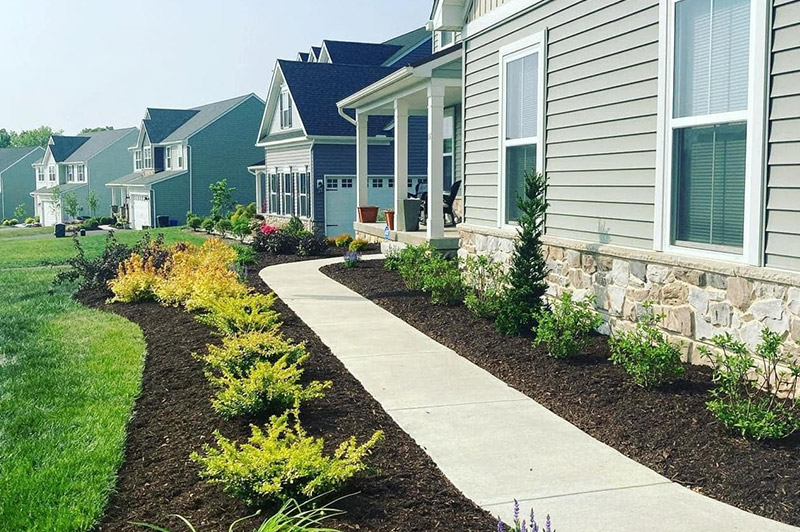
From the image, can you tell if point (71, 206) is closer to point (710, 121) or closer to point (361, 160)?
point (361, 160)

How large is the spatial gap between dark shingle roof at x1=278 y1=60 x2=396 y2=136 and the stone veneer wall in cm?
1810

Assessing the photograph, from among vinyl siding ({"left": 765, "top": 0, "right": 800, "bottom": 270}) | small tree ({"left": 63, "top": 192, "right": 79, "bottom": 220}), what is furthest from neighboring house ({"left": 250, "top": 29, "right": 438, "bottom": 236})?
small tree ({"left": 63, "top": 192, "right": 79, "bottom": 220})

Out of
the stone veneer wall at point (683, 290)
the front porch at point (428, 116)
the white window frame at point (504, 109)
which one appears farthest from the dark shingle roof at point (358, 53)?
the stone veneer wall at point (683, 290)

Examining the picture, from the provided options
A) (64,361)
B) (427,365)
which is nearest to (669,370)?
(427,365)

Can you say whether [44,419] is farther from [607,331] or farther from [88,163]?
[88,163]

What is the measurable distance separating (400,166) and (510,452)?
11667 mm

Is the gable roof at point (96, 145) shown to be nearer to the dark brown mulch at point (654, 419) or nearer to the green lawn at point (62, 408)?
the green lawn at point (62, 408)

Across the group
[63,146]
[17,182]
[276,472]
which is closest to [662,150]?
[276,472]

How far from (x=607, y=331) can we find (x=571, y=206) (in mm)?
1421

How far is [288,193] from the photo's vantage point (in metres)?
29.0

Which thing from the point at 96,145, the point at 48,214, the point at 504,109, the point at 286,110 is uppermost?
the point at 96,145

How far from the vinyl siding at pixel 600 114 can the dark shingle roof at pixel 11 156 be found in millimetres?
70374

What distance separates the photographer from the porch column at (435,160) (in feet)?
46.5

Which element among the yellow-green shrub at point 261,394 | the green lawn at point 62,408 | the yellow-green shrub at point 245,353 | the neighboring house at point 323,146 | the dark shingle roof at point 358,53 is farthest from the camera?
the dark shingle roof at point 358,53
